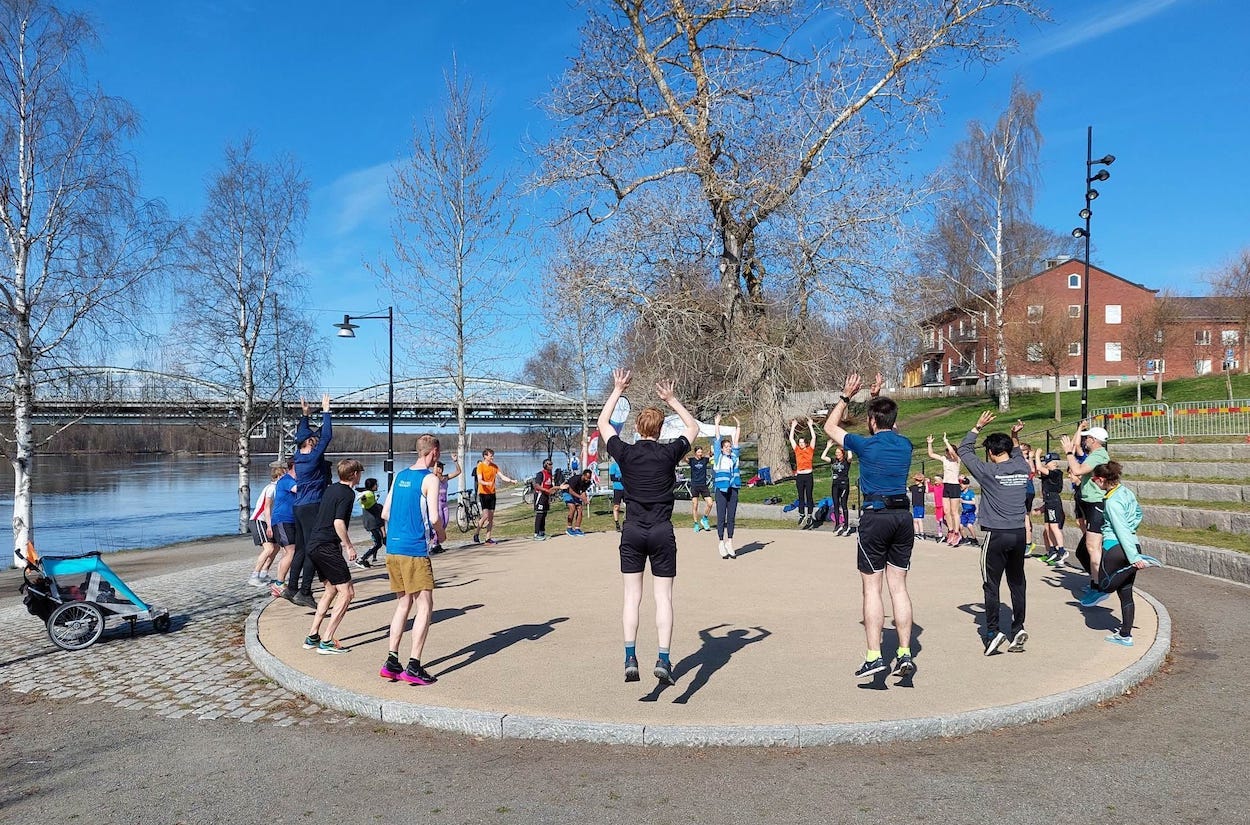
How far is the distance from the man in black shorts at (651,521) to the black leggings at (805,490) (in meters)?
11.1

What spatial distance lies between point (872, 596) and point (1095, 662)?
6.68 feet

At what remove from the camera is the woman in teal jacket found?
22.4 feet

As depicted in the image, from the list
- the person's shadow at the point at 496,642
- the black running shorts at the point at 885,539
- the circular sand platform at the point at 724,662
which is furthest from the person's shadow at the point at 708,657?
the person's shadow at the point at 496,642

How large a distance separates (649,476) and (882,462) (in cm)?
170

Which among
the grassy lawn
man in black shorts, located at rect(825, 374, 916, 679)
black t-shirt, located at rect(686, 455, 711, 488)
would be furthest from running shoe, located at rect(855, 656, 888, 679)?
black t-shirt, located at rect(686, 455, 711, 488)

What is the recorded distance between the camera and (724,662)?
648 cm

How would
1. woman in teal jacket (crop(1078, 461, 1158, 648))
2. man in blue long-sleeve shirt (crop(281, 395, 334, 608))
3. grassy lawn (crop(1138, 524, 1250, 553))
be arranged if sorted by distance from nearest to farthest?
1. woman in teal jacket (crop(1078, 461, 1158, 648))
2. man in blue long-sleeve shirt (crop(281, 395, 334, 608))
3. grassy lawn (crop(1138, 524, 1250, 553))

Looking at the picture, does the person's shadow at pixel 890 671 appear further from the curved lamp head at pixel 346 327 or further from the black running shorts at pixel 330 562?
the curved lamp head at pixel 346 327

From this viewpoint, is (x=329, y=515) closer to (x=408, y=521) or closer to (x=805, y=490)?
(x=408, y=521)

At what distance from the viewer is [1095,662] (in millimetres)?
6246

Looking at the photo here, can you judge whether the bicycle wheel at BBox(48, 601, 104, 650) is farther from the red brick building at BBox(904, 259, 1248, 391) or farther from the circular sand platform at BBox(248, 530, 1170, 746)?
the red brick building at BBox(904, 259, 1248, 391)

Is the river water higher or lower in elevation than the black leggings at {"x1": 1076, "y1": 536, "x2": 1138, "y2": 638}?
lower

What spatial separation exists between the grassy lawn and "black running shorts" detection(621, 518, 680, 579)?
9.88 meters

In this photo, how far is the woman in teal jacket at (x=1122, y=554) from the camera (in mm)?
6812
